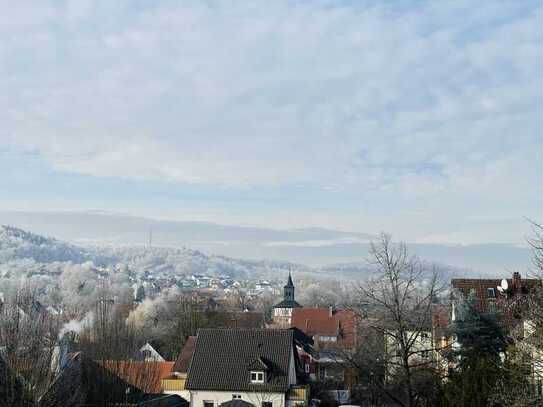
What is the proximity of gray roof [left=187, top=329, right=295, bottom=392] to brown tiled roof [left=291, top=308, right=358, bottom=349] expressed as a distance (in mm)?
39982

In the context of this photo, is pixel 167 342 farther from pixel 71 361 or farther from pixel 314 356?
pixel 71 361

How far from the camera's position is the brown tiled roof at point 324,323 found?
81.0 meters

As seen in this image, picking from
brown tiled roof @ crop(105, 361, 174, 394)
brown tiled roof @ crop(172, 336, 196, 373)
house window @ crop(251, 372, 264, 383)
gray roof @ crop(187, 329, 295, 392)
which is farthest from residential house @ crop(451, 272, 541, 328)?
brown tiled roof @ crop(172, 336, 196, 373)

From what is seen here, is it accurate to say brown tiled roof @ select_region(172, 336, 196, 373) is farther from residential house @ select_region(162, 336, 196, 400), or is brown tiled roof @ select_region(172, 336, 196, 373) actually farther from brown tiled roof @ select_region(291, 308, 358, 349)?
brown tiled roof @ select_region(291, 308, 358, 349)

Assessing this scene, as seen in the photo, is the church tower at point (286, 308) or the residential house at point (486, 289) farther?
the church tower at point (286, 308)

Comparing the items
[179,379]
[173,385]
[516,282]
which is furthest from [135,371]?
[516,282]

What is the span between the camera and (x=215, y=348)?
40.2 meters

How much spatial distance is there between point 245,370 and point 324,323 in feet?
151

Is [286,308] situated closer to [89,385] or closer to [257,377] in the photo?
[257,377]

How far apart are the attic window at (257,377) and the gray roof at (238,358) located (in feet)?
0.80

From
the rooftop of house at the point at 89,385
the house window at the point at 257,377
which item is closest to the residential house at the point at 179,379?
the house window at the point at 257,377

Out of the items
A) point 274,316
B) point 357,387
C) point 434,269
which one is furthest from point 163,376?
point 274,316

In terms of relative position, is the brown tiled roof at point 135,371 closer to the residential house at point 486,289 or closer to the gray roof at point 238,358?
the gray roof at point 238,358

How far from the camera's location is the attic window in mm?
37884
